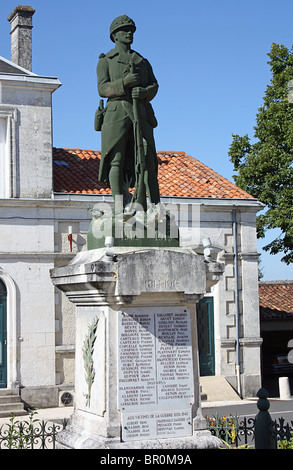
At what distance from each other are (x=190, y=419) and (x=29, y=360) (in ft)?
35.4

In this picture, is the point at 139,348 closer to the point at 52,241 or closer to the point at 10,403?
the point at 10,403

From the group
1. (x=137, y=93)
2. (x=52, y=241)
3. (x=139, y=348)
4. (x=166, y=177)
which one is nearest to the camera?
(x=139, y=348)

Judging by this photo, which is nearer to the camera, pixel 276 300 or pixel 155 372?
pixel 155 372

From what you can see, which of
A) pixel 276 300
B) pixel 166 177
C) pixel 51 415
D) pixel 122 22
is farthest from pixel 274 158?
pixel 122 22

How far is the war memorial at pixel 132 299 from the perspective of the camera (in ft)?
25.3

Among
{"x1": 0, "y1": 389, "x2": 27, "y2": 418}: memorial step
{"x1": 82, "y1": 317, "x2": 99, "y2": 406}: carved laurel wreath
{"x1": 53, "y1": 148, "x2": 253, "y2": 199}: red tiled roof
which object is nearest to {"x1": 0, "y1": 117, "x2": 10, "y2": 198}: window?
{"x1": 53, "y1": 148, "x2": 253, "y2": 199}: red tiled roof

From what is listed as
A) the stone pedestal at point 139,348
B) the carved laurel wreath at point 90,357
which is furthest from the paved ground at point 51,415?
the stone pedestal at point 139,348

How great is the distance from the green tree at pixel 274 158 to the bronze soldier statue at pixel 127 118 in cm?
1466

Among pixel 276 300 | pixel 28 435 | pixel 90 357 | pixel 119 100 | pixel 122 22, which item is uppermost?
pixel 122 22

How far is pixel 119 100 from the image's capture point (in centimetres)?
852

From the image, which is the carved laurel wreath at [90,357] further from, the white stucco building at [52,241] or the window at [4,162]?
the window at [4,162]

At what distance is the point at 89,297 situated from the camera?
8.05m

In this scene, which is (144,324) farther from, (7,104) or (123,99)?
(7,104)

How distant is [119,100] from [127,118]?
0.79 feet
